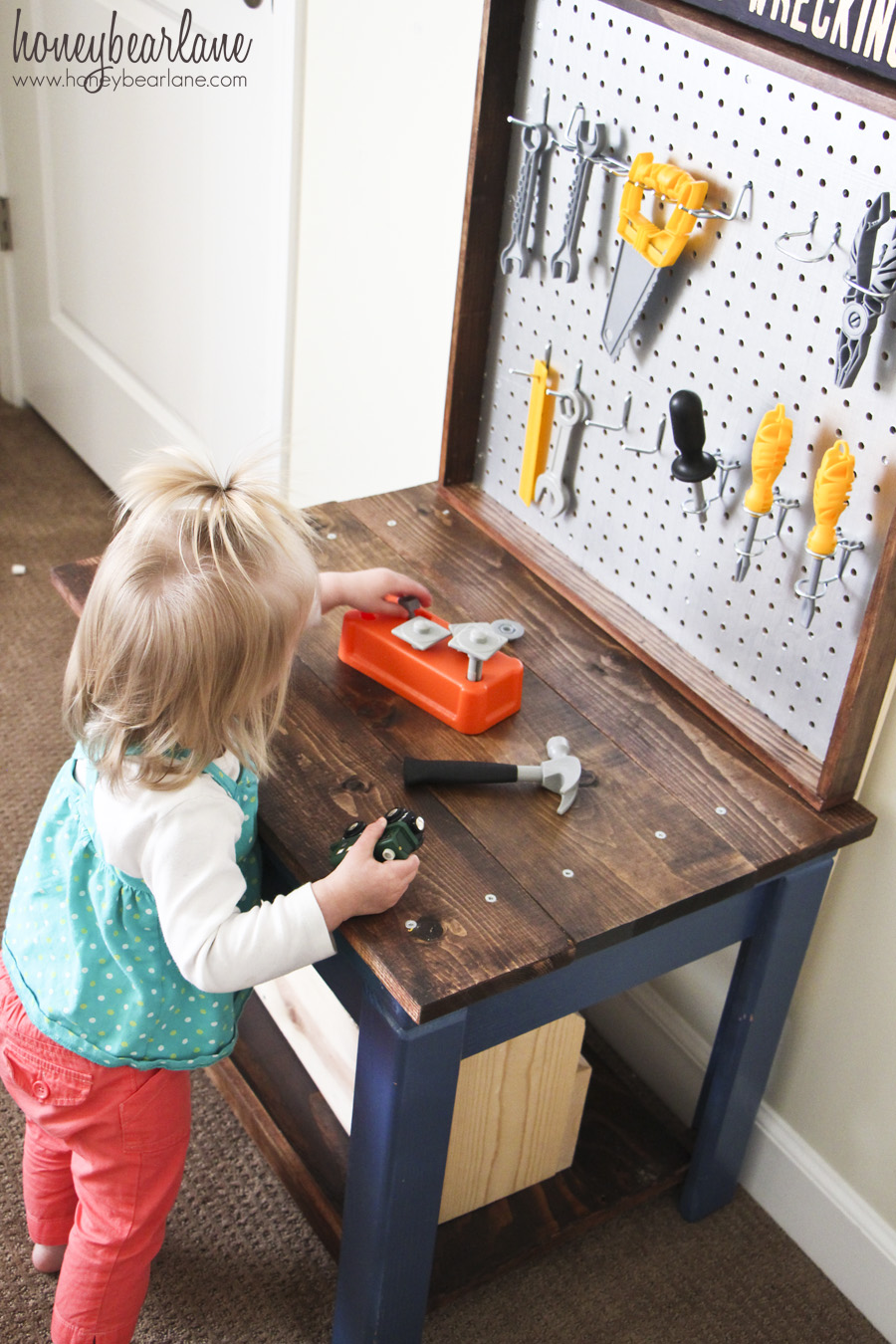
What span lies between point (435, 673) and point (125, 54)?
1447mm

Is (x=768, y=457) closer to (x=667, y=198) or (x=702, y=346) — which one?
(x=702, y=346)

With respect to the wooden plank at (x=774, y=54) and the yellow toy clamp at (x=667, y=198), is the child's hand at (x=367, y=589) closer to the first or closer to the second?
the yellow toy clamp at (x=667, y=198)

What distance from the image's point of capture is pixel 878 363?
0.95 meters

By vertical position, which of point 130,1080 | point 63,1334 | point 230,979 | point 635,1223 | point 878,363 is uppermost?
point 878,363

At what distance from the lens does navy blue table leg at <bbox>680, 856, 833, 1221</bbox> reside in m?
1.12

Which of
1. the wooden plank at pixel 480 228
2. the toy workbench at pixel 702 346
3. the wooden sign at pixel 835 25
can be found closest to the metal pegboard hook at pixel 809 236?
the toy workbench at pixel 702 346

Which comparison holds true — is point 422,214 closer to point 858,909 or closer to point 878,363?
point 878,363

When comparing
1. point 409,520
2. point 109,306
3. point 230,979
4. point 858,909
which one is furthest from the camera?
point 109,306

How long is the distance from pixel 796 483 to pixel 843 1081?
0.60 metres

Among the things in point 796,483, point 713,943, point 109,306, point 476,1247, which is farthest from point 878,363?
point 109,306

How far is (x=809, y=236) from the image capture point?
979 millimetres

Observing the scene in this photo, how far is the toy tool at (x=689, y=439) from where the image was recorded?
1.05 metres

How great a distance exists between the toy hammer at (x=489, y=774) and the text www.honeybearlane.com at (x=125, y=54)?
3.96ft

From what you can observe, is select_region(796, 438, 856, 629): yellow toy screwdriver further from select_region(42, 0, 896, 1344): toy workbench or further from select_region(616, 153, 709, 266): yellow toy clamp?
select_region(616, 153, 709, 266): yellow toy clamp
